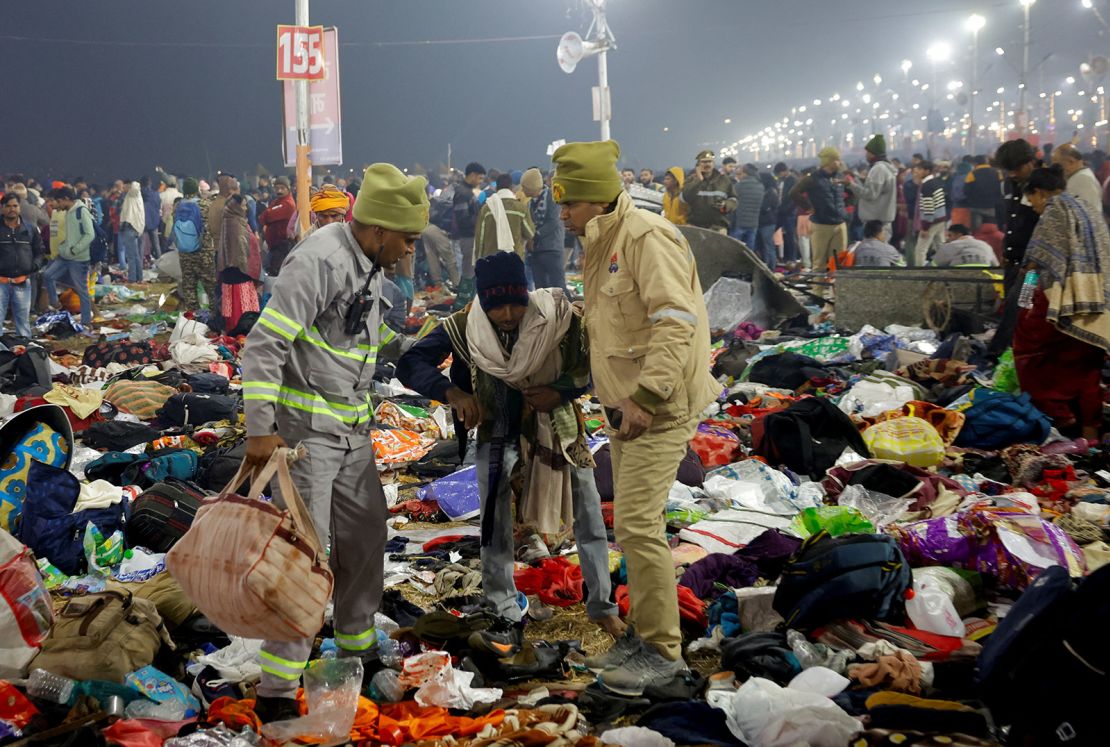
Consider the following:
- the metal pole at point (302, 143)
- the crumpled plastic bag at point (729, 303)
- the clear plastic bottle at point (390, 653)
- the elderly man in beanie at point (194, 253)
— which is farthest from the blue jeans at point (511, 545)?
the elderly man in beanie at point (194, 253)

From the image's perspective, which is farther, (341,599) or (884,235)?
(884,235)

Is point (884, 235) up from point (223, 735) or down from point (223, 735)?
up

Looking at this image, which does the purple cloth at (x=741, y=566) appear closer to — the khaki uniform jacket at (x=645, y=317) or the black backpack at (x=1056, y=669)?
the khaki uniform jacket at (x=645, y=317)

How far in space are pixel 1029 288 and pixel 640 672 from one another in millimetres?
5083

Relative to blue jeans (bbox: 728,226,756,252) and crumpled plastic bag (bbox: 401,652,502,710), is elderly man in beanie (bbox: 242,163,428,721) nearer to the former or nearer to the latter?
crumpled plastic bag (bbox: 401,652,502,710)

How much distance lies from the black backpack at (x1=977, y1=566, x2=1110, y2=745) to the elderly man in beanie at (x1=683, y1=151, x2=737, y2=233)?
11764 millimetres

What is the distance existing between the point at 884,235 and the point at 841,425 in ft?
31.0

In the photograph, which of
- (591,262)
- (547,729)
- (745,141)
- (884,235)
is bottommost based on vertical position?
(547,729)

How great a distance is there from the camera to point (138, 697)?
429cm

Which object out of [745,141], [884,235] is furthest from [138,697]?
[745,141]

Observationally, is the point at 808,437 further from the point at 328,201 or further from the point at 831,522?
the point at 328,201

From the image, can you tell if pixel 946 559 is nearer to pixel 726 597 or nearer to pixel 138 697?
pixel 726 597

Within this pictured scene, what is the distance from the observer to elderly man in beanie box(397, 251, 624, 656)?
4.77 m

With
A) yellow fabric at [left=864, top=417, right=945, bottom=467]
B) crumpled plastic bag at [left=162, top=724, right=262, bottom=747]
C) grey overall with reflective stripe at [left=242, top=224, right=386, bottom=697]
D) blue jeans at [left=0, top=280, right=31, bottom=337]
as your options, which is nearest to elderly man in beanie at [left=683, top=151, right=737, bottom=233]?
yellow fabric at [left=864, top=417, right=945, bottom=467]
